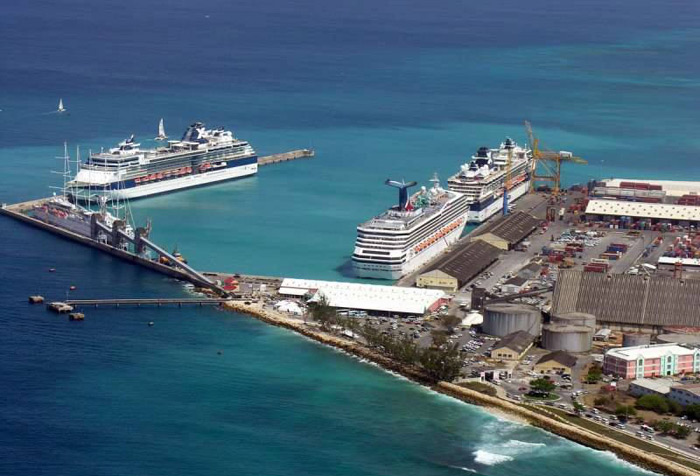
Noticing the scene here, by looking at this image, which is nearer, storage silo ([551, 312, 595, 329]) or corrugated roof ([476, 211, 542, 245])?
storage silo ([551, 312, 595, 329])

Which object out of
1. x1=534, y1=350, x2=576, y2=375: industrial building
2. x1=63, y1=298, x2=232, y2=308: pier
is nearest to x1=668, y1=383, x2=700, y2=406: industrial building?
x1=534, y1=350, x2=576, y2=375: industrial building

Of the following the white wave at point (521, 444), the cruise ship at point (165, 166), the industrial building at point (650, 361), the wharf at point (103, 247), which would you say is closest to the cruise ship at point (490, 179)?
the cruise ship at point (165, 166)

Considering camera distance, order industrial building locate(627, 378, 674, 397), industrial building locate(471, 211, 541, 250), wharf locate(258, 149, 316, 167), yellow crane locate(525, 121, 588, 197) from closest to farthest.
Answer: industrial building locate(627, 378, 674, 397) → industrial building locate(471, 211, 541, 250) → yellow crane locate(525, 121, 588, 197) → wharf locate(258, 149, 316, 167)

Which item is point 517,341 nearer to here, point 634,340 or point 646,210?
point 634,340

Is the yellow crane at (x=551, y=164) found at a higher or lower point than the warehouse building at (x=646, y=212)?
higher

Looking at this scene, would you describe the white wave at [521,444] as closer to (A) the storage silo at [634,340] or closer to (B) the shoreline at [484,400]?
(B) the shoreline at [484,400]

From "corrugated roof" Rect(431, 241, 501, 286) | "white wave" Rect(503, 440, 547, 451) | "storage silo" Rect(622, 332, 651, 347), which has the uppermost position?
"corrugated roof" Rect(431, 241, 501, 286)

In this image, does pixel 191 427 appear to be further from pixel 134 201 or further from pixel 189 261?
pixel 134 201

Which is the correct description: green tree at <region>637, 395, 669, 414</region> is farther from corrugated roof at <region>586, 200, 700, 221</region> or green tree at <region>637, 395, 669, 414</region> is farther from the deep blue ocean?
corrugated roof at <region>586, 200, 700, 221</region>

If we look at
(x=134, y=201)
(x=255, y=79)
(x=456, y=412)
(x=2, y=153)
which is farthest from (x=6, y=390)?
(x=255, y=79)
